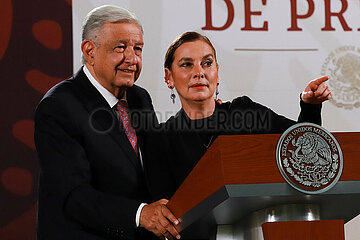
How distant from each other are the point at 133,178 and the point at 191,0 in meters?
1.14

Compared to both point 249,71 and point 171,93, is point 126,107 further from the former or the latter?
point 249,71

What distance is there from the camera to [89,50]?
191 cm

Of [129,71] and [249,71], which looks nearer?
[129,71]

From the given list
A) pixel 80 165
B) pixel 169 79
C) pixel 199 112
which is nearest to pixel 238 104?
pixel 199 112

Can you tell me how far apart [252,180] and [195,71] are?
109cm

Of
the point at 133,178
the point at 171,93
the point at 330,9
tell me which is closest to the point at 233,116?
the point at 171,93

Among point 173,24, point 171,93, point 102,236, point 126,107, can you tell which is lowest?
point 102,236

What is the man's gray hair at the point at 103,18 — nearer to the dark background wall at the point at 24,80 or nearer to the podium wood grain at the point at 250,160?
the dark background wall at the point at 24,80

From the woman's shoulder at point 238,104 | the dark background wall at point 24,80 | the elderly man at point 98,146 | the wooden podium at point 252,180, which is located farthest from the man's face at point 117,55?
the wooden podium at point 252,180

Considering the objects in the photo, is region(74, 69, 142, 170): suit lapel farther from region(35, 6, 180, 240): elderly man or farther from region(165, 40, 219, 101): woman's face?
region(165, 40, 219, 101): woman's face

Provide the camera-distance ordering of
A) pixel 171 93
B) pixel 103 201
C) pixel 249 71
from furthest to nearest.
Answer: pixel 249 71 < pixel 171 93 < pixel 103 201

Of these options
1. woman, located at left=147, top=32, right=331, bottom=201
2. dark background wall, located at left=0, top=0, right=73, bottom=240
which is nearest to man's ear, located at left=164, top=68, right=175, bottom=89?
woman, located at left=147, top=32, right=331, bottom=201

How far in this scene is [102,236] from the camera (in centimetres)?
162

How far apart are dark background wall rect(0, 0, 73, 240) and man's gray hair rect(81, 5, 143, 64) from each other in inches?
20.4
